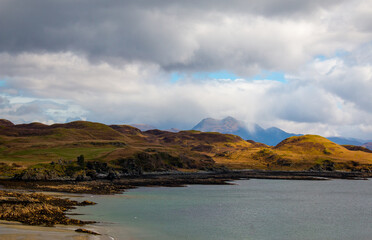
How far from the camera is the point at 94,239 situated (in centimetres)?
3388

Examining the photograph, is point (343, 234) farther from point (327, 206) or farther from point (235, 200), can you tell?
point (235, 200)

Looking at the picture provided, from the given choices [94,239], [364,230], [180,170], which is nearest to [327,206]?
[364,230]

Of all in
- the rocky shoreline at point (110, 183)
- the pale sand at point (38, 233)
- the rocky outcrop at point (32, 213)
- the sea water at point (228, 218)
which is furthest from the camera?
the rocky shoreline at point (110, 183)

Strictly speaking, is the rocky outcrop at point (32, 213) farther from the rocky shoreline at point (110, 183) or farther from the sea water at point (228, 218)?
the rocky shoreline at point (110, 183)

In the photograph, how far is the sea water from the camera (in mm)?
42500

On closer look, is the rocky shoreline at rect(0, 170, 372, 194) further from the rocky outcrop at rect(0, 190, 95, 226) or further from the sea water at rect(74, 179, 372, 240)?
the rocky outcrop at rect(0, 190, 95, 226)

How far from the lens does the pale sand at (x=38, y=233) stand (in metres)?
30.8

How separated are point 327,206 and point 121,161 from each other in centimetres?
10898

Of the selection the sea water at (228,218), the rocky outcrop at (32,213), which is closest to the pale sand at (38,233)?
the rocky outcrop at (32,213)

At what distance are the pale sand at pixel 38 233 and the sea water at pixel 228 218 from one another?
Result: 443cm

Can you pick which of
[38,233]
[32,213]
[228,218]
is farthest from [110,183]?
[38,233]

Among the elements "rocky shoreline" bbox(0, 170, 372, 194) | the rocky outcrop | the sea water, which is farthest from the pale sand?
"rocky shoreline" bbox(0, 170, 372, 194)

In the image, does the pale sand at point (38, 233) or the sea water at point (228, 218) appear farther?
the sea water at point (228, 218)

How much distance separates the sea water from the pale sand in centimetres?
443
